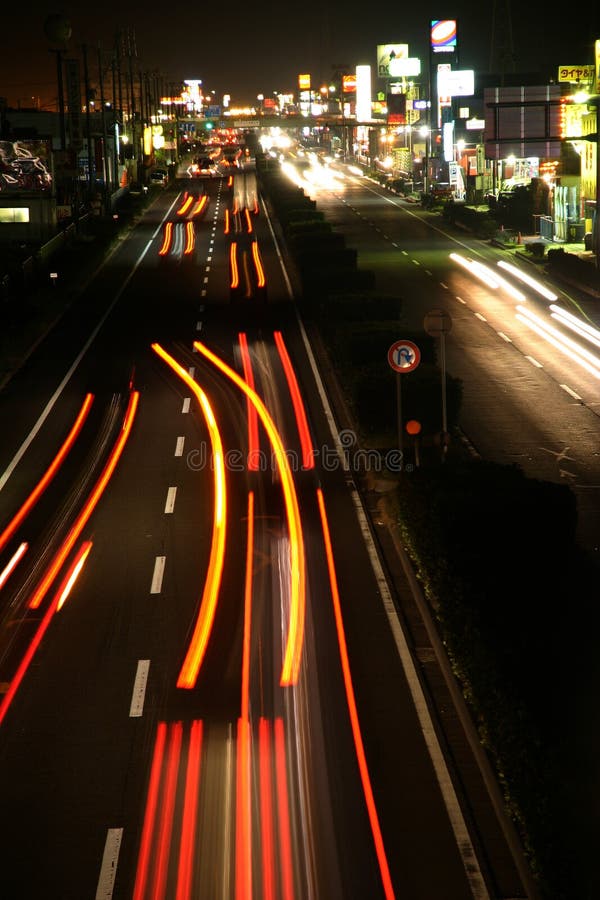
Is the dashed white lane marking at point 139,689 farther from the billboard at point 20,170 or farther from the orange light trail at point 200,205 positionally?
the orange light trail at point 200,205

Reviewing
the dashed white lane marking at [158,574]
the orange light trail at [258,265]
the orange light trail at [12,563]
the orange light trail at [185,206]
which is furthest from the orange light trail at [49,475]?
the orange light trail at [185,206]

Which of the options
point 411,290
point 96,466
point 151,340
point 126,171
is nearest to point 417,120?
point 126,171

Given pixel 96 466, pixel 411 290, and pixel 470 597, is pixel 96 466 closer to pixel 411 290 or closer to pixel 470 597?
pixel 470 597

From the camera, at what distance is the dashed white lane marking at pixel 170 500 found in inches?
816

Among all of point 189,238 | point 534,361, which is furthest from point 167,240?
point 534,361

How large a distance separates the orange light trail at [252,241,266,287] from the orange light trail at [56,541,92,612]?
3080 centimetres

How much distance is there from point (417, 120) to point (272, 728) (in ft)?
420

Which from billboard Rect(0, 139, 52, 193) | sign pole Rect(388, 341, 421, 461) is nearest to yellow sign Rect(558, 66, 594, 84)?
billboard Rect(0, 139, 52, 193)

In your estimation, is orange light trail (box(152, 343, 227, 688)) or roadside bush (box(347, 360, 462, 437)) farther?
roadside bush (box(347, 360, 462, 437))

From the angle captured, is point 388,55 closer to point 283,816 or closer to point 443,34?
point 443,34

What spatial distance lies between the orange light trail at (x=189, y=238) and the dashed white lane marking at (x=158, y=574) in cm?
4273

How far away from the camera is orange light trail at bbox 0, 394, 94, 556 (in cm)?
1990

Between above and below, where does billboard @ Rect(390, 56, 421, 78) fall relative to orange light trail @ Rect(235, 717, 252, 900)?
above

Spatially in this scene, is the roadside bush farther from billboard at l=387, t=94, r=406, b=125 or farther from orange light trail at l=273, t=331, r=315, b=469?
billboard at l=387, t=94, r=406, b=125
